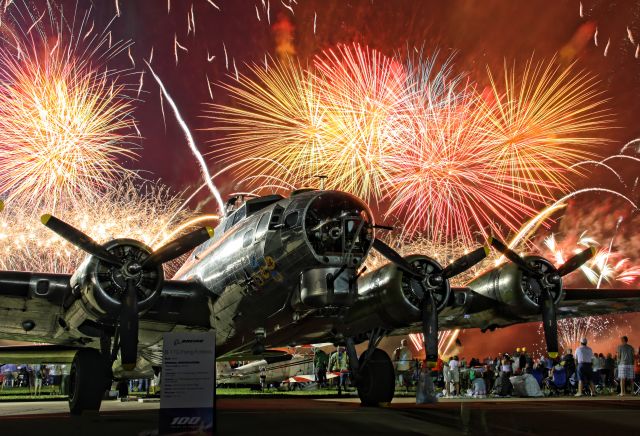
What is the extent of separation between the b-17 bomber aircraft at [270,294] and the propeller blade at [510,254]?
0.12ft

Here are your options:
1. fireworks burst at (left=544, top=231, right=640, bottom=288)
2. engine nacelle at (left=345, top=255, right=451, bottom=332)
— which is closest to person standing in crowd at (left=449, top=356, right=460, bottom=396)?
engine nacelle at (left=345, top=255, right=451, bottom=332)

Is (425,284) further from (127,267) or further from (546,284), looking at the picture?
(127,267)

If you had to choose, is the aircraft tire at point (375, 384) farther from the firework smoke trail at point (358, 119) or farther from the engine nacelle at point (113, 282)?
the firework smoke trail at point (358, 119)

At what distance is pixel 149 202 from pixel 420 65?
13.3 metres

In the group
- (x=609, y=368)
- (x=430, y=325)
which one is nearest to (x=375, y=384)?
(x=430, y=325)

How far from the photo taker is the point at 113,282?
1373cm

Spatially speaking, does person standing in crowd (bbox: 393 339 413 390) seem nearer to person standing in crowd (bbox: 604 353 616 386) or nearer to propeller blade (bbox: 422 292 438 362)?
person standing in crowd (bbox: 604 353 616 386)

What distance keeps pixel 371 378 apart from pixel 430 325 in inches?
96.4

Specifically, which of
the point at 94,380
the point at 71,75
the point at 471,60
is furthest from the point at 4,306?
the point at 471,60

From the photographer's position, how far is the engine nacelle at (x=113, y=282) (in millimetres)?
13539

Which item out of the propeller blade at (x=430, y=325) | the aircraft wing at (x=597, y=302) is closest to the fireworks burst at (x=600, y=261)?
the aircraft wing at (x=597, y=302)

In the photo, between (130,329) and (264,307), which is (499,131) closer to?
(264,307)

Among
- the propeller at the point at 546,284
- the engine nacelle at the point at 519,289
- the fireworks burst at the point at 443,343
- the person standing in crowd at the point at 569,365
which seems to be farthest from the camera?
the fireworks burst at the point at 443,343

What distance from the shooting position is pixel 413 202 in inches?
1132
